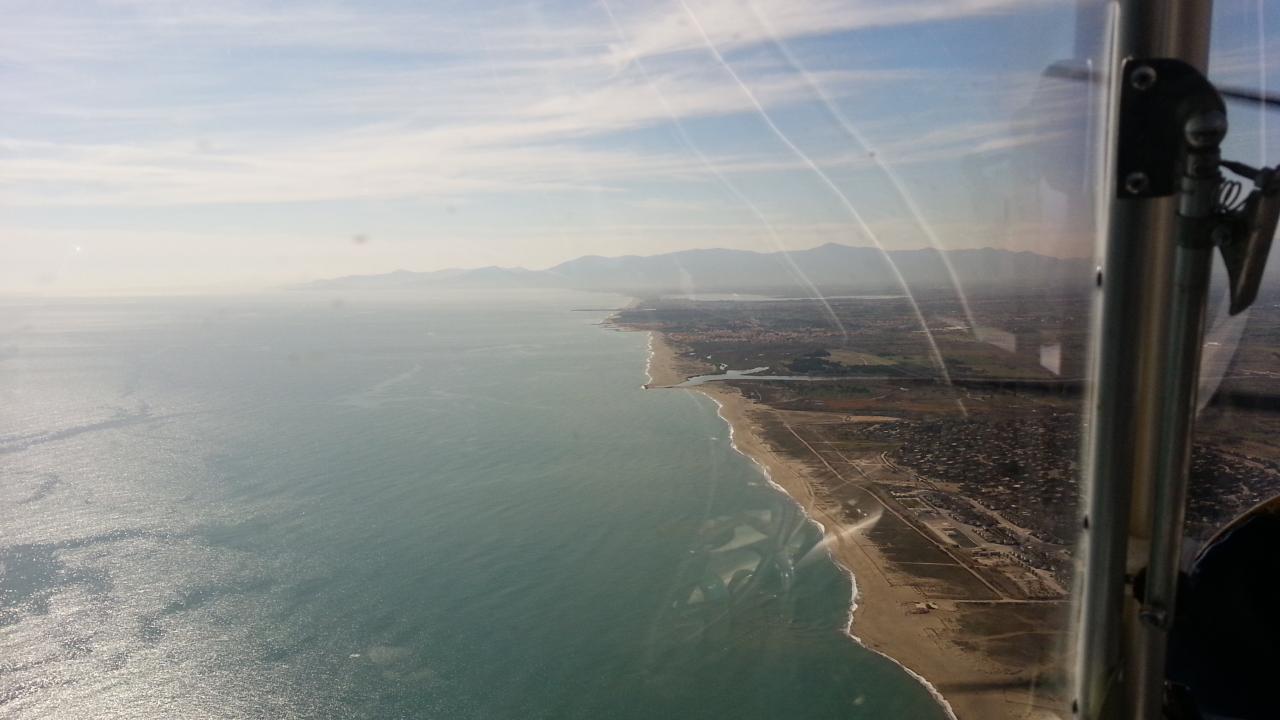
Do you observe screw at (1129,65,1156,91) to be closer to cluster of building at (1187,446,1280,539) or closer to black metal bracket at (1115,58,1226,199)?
black metal bracket at (1115,58,1226,199)

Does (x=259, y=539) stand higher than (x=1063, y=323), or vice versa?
(x=1063, y=323)

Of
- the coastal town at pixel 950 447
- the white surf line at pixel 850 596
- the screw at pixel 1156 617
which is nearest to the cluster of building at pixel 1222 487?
the coastal town at pixel 950 447

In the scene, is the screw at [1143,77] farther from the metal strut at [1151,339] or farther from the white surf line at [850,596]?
the white surf line at [850,596]

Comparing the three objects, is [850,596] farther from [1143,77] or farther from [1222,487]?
[1143,77]

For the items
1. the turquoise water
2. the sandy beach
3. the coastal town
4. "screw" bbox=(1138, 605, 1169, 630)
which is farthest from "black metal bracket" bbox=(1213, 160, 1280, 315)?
the turquoise water

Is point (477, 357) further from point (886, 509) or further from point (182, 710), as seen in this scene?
point (182, 710)

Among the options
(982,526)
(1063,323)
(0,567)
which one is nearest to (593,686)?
(982,526)

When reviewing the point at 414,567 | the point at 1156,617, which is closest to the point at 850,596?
the point at 414,567
